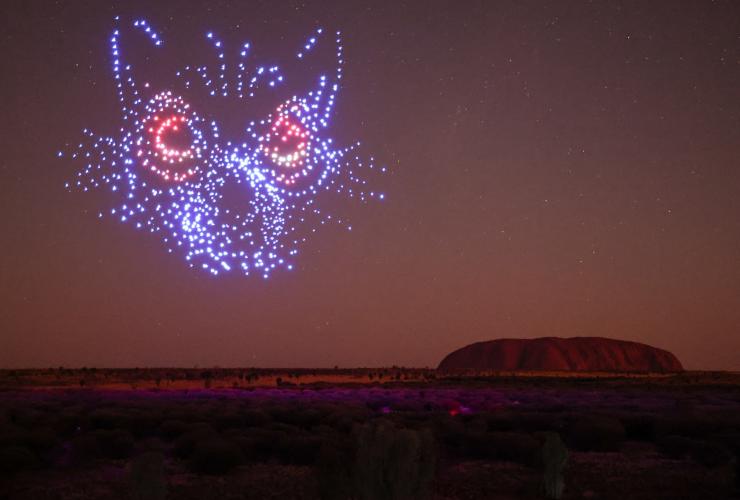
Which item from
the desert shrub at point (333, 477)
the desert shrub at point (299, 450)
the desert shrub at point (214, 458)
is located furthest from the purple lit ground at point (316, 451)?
the desert shrub at point (333, 477)

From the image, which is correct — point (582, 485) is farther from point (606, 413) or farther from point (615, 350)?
point (615, 350)

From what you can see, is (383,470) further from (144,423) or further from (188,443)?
(144,423)

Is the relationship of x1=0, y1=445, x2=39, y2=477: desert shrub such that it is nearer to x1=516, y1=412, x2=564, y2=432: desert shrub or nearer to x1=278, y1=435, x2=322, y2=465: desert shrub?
x1=278, y1=435, x2=322, y2=465: desert shrub

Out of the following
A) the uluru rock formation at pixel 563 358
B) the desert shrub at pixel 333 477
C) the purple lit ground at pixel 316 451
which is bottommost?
the purple lit ground at pixel 316 451

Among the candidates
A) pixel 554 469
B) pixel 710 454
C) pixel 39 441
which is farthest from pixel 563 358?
pixel 554 469

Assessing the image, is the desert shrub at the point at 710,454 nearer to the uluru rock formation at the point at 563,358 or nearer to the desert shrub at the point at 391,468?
the desert shrub at the point at 391,468

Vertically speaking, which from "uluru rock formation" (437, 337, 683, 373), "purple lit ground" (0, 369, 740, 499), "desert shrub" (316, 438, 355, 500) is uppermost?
"uluru rock formation" (437, 337, 683, 373)

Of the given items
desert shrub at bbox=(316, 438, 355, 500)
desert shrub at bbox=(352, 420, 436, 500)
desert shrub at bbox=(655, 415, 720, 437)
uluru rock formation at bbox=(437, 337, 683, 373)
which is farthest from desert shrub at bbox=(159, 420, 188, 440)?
uluru rock formation at bbox=(437, 337, 683, 373)
